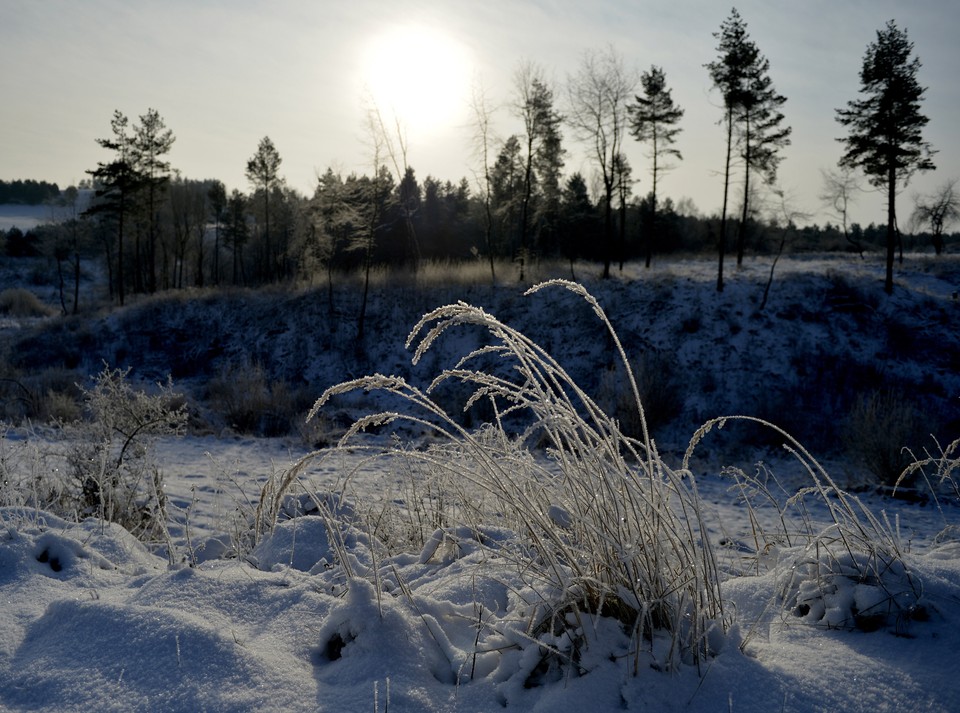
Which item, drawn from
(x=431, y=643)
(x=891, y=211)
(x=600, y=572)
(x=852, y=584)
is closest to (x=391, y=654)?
(x=431, y=643)

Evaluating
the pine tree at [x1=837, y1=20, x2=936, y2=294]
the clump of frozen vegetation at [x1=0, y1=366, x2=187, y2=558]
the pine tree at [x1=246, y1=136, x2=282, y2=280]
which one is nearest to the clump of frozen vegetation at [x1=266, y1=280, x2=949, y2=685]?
the clump of frozen vegetation at [x1=0, y1=366, x2=187, y2=558]

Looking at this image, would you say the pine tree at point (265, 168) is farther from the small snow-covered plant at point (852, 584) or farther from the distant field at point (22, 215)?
the distant field at point (22, 215)

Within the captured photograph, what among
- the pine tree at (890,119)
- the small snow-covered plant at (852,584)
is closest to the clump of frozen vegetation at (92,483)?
the small snow-covered plant at (852,584)

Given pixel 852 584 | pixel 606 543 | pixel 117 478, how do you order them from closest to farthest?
pixel 606 543 < pixel 852 584 < pixel 117 478

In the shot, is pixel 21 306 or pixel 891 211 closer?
pixel 891 211

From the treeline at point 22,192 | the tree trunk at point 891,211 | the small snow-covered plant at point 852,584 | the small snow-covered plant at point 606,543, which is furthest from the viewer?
the treeline at point 22,192

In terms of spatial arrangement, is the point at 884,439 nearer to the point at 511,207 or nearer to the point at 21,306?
the point at 511,207

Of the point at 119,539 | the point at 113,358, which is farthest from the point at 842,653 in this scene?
the point at 113,358

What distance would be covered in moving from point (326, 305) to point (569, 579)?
79.0ft

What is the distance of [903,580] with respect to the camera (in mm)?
1999

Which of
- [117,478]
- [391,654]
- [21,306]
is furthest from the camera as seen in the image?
[21,306]

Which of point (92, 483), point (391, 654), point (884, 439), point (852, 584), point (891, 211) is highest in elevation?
point (891, 211)

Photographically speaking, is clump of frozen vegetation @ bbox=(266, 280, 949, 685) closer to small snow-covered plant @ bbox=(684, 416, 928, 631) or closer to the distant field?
small snow-covered plant @ bbox=(684, 416, 928, 631)

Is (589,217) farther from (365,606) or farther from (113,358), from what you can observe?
(365,606)
